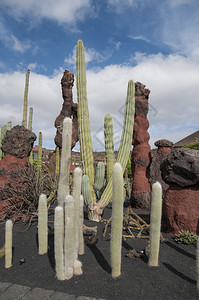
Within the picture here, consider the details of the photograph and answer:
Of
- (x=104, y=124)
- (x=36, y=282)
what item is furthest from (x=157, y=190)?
(x=104, y=124)

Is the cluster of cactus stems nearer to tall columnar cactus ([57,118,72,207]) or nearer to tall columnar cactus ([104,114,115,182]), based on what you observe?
tall columnar cactus ([104,114,115,182])

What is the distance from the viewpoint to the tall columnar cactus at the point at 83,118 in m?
4.41

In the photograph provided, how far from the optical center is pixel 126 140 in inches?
178

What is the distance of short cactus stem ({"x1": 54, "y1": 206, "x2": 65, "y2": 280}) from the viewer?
2.24 metres

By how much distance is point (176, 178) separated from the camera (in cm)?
353

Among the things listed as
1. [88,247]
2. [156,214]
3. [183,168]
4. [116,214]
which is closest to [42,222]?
[88,247]

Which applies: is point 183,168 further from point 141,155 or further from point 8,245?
point 141,155

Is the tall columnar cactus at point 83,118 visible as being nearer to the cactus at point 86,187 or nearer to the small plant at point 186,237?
the cactus at point 86,187

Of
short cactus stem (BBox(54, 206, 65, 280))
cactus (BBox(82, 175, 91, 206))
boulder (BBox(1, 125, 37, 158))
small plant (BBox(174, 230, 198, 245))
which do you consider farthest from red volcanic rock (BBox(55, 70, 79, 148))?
short cactus stem (BBox(54, 206, 65, 280))

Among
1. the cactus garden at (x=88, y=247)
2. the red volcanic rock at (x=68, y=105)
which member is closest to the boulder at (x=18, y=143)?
the cactus garden at (x=88, y=247)

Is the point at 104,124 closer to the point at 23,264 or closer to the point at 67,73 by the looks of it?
the point at 23,264

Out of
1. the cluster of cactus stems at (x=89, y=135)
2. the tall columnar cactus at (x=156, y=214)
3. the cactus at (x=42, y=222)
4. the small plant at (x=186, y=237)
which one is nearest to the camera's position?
the tall columnar cactus at (x=156, y=214)

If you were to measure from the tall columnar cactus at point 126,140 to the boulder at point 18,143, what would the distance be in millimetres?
1969

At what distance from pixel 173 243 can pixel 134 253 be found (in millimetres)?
812
